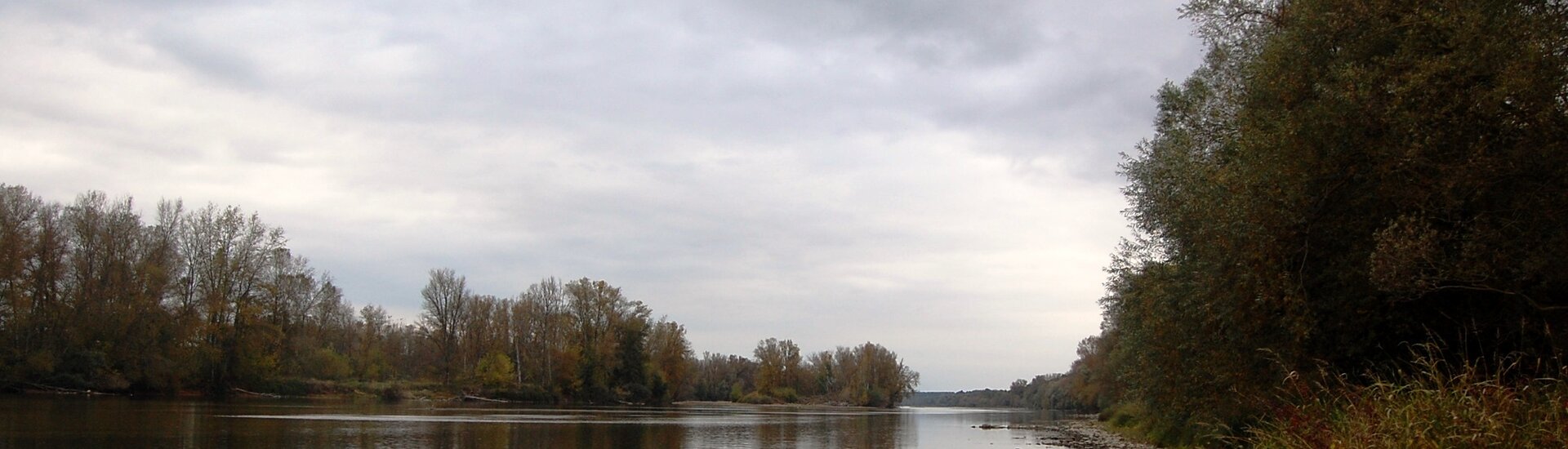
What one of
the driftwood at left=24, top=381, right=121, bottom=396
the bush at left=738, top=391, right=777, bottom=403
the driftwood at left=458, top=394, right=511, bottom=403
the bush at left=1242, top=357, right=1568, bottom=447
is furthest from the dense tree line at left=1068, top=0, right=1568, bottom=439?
the bush at left=738, top=391, right=777, bottom=403

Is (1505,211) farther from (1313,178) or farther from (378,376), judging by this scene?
(378,376)

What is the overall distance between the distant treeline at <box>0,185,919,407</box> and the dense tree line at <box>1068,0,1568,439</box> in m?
68.5

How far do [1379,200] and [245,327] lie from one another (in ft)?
258

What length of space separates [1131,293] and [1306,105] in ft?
31.6

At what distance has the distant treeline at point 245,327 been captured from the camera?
2489 inches

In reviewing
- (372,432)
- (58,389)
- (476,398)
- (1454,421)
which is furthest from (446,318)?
(1454,421)

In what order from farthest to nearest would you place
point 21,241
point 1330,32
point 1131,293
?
point 21,241, point 1131,293, point 1330,32

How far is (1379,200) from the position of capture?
596 inches

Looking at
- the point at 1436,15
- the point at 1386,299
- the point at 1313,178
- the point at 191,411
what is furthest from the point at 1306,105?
the point at 191,411

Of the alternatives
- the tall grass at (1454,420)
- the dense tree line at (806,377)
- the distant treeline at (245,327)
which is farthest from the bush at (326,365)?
the tall grass at (1454,420)

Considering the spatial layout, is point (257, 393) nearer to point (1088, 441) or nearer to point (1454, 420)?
point (1088, 441)

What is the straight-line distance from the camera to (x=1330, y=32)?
16.0 meters

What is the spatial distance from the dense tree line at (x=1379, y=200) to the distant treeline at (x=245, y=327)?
68501 mm

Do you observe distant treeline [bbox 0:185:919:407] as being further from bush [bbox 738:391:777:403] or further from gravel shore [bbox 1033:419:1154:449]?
gravel shore [bbox 1033:419:1154:449]
